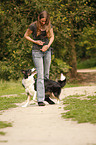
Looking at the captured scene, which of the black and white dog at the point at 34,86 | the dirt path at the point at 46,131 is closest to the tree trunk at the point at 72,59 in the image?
the black and white dog at the point at 34,86

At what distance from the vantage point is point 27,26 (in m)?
17.9

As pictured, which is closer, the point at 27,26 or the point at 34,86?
the point at 34,86

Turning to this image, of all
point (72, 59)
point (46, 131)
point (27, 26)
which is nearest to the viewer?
point (46, 131)

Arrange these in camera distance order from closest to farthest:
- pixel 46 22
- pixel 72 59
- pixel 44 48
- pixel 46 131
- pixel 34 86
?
pixel 46 131 < pixel 44 48 < pixel 46 22 < pixel 34 86 < pixel 72 59

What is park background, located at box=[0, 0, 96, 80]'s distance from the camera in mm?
17562

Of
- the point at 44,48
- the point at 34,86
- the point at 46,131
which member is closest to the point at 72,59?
the point at 34,86

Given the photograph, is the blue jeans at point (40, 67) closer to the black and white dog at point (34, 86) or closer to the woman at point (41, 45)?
the woman at point (41, 45)

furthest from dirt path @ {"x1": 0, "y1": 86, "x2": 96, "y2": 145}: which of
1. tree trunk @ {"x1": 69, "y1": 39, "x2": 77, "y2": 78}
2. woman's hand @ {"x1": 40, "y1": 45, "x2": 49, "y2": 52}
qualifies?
tree trunk @ {"x1": 69, "y1": 39, "x2": 77, "y2": 78}

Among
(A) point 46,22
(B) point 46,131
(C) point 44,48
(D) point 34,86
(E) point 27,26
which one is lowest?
(E) point 27,26

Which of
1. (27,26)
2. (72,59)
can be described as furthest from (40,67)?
(72,59)

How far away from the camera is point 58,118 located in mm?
5465

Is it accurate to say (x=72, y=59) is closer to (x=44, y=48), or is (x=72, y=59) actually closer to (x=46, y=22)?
(x=46, y=22)

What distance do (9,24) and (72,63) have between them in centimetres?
483

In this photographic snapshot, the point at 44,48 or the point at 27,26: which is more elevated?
the point at 44,48
